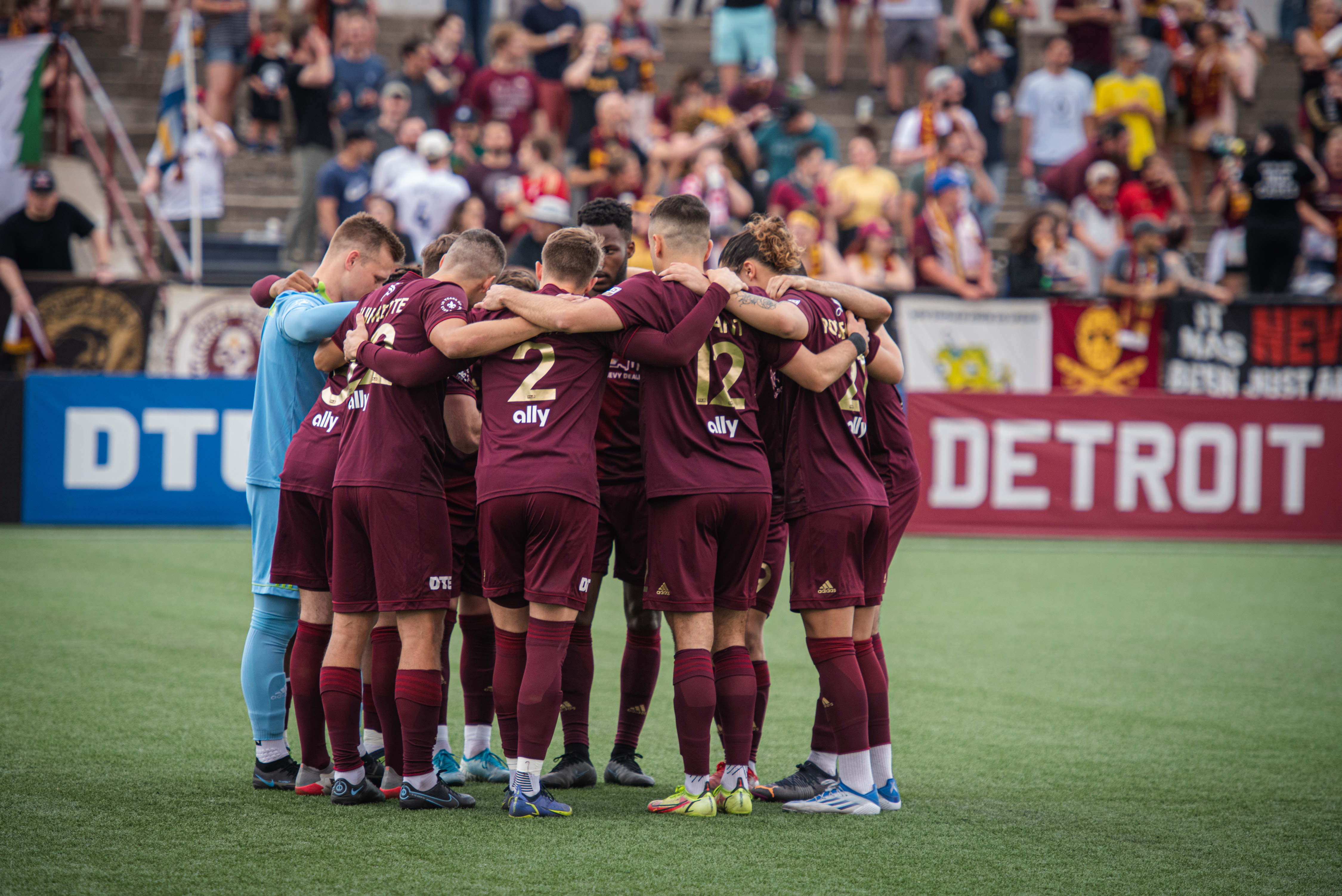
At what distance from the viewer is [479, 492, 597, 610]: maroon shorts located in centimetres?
488

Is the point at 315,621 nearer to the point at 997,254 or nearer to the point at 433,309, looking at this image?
the point at 433,309

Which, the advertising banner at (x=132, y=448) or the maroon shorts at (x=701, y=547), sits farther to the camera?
the advertising banner at (x=132, y=448)

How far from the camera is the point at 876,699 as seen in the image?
5332mm

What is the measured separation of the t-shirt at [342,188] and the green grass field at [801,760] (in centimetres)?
446

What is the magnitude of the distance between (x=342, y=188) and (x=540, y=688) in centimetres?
1008

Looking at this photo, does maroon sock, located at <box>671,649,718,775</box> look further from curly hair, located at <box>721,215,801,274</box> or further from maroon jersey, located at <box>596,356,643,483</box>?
curly hair, located at <box>721,215,801,274</box>

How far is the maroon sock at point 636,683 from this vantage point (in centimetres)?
567

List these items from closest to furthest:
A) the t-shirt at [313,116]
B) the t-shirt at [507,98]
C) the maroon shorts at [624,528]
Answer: the maroon shorts at [624,528], the t-shirt at [313,116], the t-shirt at [507,98]

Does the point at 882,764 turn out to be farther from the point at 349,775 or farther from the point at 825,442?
the point at 349,775

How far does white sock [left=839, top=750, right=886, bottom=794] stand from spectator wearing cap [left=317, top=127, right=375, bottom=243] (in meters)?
10.1

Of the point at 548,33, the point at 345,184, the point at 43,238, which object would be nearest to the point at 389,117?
the point at 345,184

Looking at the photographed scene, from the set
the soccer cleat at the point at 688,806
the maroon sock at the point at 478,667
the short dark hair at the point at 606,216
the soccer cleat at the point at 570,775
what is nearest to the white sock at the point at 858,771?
the soccer cleat at the point at 688,806

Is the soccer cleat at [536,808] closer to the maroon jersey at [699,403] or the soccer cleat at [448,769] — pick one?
the soccer cleat at [448,769]

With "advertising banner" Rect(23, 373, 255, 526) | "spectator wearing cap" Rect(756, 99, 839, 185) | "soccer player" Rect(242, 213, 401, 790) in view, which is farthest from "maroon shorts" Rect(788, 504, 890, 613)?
"spectator wearing cap" Rect(756, 99, 839, 185)
